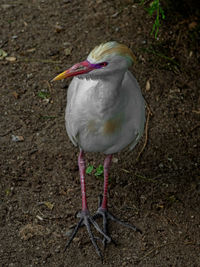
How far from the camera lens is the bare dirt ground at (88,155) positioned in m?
3.58

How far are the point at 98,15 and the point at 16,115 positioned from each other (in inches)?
72.7

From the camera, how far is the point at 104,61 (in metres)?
2.78

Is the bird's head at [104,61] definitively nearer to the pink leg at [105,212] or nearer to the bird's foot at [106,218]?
the pink leg at [105,212]

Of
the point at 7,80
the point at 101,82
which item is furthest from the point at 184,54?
the point at 101,82

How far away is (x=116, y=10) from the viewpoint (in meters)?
5.50

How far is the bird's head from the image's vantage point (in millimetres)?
2768

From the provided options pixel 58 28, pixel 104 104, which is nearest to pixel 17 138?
pixel 104 104

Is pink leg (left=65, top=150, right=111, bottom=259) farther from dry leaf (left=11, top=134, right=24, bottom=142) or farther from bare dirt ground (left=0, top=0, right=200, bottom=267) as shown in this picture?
dry leaf (left=11, top=134, right=24, bottom=142)

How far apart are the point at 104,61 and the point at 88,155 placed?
1598 mm

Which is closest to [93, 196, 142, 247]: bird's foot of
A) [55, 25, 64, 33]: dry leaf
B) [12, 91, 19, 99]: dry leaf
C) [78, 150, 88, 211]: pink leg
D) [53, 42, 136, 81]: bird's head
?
[78, 150, 88, 211]: pink leg

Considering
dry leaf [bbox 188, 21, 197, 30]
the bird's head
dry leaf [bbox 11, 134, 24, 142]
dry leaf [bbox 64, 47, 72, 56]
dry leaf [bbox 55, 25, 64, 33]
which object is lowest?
dry leaf [bbox 11, 134, 24, 142]

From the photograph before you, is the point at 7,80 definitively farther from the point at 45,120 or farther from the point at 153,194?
the point at 153,194

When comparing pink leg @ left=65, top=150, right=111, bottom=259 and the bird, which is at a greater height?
the bird

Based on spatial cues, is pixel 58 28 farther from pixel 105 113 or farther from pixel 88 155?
pixel 105 113
